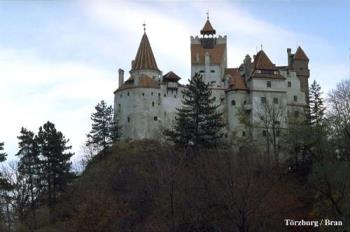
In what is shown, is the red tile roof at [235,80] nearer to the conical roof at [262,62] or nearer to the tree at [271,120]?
the conical roof at [262,62]

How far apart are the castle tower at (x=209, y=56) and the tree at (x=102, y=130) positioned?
13.5 m

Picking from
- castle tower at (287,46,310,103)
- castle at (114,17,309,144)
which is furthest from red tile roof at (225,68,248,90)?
castle tower at (287,46,310,103)

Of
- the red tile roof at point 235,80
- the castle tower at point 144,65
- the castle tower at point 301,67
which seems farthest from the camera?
the castle tower at point 301,67

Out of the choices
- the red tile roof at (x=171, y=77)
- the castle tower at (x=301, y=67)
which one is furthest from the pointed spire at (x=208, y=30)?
the castle tower at (x=301, y=67)

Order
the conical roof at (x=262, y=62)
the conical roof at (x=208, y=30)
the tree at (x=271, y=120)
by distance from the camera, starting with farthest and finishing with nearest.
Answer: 1. the conical roof at (x=208, y=30)
2. the conical roof at (x=262, y=62)
3. the tree at (x=271, y=120)

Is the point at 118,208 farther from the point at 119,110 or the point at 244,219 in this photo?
the point at 119,110

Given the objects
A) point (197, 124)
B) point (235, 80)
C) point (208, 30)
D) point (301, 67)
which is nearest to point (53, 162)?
point (197, 124)

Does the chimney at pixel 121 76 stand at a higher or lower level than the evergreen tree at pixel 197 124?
higher

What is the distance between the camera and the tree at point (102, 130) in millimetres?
73375

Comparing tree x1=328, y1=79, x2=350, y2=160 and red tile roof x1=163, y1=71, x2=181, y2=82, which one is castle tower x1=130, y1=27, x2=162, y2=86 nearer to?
red tile roof x1=163, y1=71, x2=181, y2=82

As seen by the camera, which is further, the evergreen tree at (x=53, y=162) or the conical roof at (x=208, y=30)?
the conical roof at (x=208, y=30)

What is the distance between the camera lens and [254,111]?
78562 millimetres

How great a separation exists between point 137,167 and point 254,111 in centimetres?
2236

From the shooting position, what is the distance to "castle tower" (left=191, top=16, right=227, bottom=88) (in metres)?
81.5
